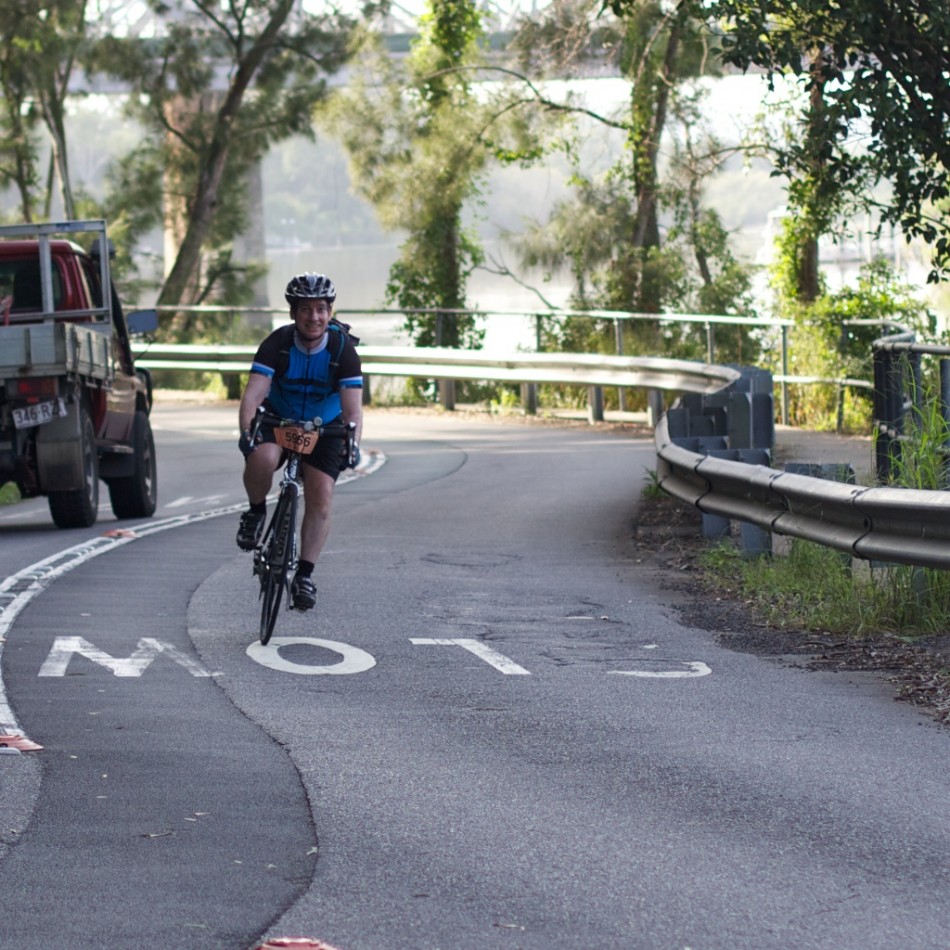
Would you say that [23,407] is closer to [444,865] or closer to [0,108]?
[444,865]

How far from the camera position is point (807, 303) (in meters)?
25.5

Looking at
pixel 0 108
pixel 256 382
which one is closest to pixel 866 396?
pixel 256 382

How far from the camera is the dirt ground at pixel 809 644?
7824mm

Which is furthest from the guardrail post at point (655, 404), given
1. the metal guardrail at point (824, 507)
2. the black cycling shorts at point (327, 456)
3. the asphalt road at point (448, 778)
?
the black cycling shorts at point (327, 456)


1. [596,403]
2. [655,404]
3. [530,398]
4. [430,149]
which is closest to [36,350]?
[655,404]

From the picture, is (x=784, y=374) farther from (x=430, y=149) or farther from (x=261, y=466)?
(x=261, y=466)

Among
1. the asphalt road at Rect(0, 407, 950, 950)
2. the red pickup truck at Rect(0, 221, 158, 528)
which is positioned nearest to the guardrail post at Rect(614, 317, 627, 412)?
the red pickup truck at Rect(0, 221, 158, 528)

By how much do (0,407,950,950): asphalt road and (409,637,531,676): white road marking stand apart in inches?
0.9

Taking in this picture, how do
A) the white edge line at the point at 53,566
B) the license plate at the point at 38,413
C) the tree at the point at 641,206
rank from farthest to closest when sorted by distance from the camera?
the tree at the point at 641,206 → the license plate at the point at 38,413 → the white edge line at the point at 53,566

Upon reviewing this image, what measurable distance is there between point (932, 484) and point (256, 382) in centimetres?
334

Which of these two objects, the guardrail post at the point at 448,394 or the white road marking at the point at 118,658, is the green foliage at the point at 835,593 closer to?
the white road marking at the point at 118,658

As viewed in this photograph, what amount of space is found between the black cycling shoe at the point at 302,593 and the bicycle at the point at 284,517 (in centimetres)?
5

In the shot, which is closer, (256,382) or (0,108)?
(256,382)

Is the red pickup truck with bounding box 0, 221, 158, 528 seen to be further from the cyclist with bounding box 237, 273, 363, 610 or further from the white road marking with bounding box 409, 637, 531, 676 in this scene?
the white road marking with bounding box 409, 637, 531, 676
